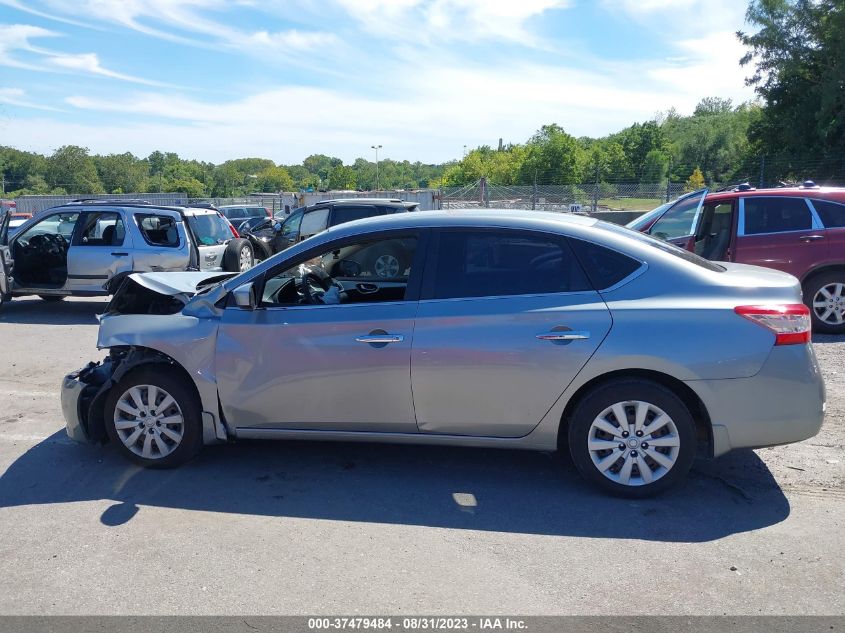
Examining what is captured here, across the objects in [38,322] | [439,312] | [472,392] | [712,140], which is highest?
[712,140]

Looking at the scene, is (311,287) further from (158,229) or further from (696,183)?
(696,183)

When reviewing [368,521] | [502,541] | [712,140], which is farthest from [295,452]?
[712,140]

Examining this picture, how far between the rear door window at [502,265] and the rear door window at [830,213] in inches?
235

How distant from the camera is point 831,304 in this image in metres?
8.73

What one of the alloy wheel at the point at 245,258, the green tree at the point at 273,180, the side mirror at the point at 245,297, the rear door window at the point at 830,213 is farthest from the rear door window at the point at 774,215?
the green tree at the point at 273,180

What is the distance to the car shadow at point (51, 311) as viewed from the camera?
10.9m

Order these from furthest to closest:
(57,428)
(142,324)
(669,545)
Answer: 1. (57,428)
2. (142,324)
3. (669,545)

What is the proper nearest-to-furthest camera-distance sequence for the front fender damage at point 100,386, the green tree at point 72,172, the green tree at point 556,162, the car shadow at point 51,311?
the front fender damage at point 100,386, the car shadow at point 51,311, the green tree at point 72,172, the green tree at point 556,162

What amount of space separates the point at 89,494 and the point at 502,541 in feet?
8.67

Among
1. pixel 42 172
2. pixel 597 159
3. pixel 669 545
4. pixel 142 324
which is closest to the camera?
pixel 669 545

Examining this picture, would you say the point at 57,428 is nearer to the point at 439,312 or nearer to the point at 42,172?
the point at 439,312

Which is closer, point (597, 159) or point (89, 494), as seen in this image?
point (89, 494)

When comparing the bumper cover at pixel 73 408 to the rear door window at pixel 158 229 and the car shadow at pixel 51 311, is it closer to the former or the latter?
the car shadow at pixel 51 311

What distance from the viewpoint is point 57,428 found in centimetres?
583
